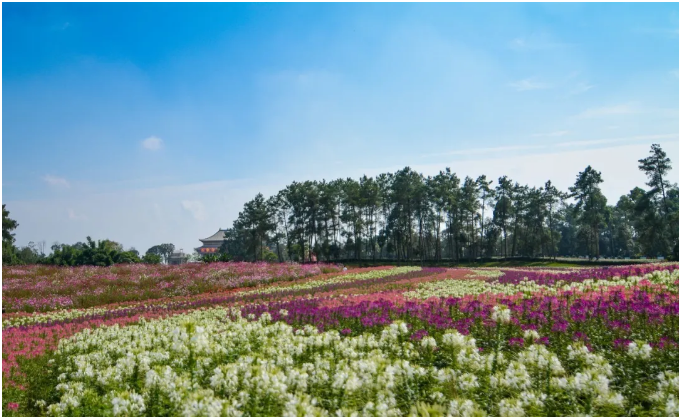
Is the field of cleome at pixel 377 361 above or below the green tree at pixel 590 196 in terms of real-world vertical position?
below

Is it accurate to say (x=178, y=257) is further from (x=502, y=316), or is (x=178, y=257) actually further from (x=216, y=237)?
(x=502, y=316)

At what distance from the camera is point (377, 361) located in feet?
15.2

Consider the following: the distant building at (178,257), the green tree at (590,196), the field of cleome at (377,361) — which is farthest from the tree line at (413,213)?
the distant building at (178,257)

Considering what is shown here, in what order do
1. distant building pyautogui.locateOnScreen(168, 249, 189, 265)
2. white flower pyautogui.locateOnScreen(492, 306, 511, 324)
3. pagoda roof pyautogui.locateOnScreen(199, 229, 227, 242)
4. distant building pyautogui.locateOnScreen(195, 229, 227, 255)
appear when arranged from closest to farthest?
1. white flower pyautogui.locateOnScreen(492, 306, 511, 324)
2. distant building pyautogui.locateOnScreen(195, 229, 227, 255)
3. pagoda roof pyautogui.locateOnScreen(199, 229, 227, 242)
4. distant building pyautogui.locateOnScreen(168, 249, 189, 265)

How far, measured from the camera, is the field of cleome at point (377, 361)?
425 cm

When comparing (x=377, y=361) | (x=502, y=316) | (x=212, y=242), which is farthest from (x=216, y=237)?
(x=377, y=361)

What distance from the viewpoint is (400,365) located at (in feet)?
15.7

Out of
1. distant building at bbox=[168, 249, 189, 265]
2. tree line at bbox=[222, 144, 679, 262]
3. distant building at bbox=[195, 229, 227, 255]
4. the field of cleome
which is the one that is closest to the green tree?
tree line at bbox=[222, 144, 679, 262]

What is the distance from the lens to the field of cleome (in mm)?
4250

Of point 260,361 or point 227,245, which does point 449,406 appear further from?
point 227,245

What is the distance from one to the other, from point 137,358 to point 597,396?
542 cm

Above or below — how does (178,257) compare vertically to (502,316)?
below

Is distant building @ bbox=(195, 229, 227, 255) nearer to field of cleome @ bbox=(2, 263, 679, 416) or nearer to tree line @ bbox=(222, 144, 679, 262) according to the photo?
tree line @ bbox=(222, 144, 679, 262)

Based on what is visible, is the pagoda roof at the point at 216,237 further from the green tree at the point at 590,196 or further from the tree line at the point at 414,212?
the green tree at the point at 590,196
